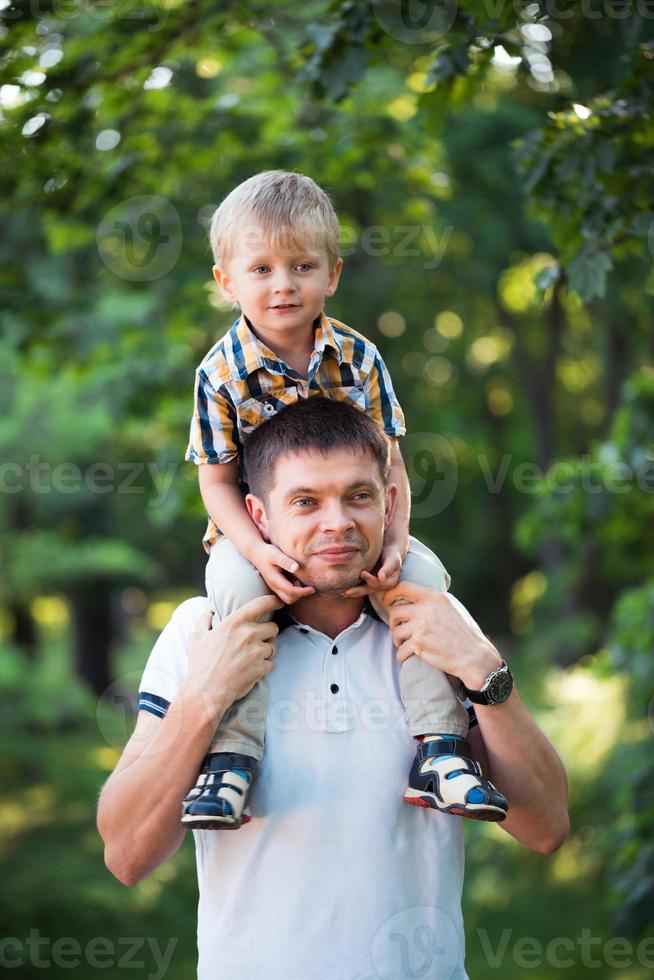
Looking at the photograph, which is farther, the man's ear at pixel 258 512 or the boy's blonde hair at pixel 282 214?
the boy's blonde hair at pixel 282 214

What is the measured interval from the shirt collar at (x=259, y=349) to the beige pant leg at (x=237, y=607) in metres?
0.43

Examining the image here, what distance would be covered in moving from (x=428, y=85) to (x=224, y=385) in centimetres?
146

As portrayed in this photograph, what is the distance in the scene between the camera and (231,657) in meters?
2.47

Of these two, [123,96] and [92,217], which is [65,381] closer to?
[92,217]

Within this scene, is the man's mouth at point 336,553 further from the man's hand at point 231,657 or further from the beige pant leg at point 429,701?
the beige pant leg at point 429,701

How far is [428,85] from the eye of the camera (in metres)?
3.70

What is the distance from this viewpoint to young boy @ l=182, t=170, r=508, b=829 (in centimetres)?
261

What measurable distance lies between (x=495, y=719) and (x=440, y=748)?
0.48 ft
